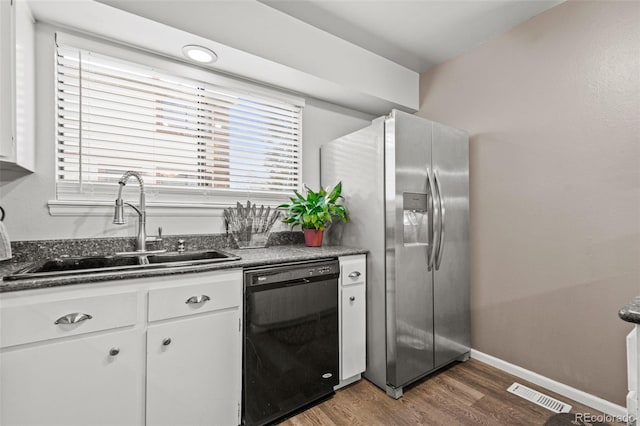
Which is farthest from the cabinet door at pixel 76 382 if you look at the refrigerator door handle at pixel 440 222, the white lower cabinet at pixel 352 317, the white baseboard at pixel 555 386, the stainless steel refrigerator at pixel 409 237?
the white baseboard at pixel 555 386

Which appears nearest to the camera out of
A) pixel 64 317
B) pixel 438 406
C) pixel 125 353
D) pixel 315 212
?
pixel 64 317

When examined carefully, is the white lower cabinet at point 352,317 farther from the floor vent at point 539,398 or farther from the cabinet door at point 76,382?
the cabinet door at point 76,382

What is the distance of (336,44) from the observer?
2311 mm

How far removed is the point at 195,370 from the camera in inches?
56.6

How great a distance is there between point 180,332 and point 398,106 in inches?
104

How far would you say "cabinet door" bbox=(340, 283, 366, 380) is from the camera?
78.6 inches

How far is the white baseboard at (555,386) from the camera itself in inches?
68.9

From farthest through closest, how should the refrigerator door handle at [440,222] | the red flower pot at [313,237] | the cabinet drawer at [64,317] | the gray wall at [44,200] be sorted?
1. the red flower pot at [313,237]
2. the refrigerator door handle at [440,222]
3. the gray wall at [44,200]
4. the cabinet drawer at [64,317]

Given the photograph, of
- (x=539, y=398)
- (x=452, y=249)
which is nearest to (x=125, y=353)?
(x=452, y=249)

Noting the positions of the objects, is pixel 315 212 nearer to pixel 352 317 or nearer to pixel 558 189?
pixel 352 317

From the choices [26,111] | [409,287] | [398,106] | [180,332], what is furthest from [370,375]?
[26,111]

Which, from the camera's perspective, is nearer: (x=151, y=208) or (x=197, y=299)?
(x=197, y=299)

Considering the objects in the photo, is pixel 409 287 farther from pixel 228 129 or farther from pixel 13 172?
pixel 13 172

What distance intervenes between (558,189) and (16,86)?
3179 millimetres
